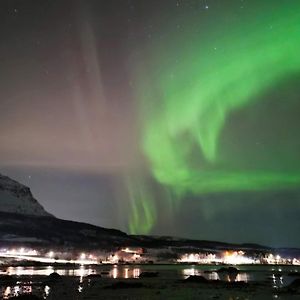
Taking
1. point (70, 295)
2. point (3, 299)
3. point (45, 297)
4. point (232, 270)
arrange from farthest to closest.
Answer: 1. point (232, 270)
2. point (70, 295)
3. point (45, 297)
4. point (3, 299)

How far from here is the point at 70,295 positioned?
57625 mm

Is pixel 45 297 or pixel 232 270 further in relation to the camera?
pixel 232 270

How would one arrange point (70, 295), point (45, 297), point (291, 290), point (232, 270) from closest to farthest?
point (45, 297)
point (70, 295)
point (291, 290)
point (232, 270)

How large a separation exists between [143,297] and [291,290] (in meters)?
27.9

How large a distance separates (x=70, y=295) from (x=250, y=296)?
25.8m

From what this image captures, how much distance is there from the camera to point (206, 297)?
58094mm

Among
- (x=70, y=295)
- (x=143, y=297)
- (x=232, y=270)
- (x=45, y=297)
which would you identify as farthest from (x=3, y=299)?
(x=232, y=270)

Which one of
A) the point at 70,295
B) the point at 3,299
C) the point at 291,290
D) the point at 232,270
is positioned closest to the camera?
the point at 3,299

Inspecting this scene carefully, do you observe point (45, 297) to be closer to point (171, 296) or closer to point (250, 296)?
point (171, 296)

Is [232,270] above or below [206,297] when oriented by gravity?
above

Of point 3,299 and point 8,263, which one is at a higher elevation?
point 8,263

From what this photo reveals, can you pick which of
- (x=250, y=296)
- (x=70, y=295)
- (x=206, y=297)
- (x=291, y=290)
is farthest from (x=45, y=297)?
(x=291, y=290)

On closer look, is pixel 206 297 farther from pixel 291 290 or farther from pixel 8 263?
pixel 8 263

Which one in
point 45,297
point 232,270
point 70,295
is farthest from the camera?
point 232,270
